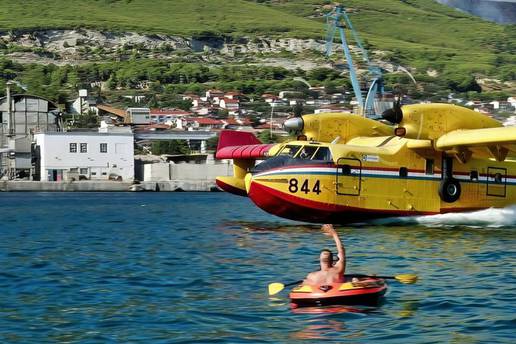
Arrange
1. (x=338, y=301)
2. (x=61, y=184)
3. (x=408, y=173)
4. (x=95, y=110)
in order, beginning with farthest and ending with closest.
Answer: (x=95, y=110)
(x=61, y=184)
(x=408, y=173)
(x=338, y=301)

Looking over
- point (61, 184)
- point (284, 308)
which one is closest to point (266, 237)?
point (284, 308)

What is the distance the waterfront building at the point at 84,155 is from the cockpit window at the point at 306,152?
2902 inches

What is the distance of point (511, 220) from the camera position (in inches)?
1719

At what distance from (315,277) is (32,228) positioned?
93.3 ft

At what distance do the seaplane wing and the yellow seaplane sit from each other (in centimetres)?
4

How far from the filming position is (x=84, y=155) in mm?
113500

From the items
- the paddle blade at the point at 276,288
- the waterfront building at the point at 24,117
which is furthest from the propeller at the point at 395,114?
the waterfront building at the point at 24,117

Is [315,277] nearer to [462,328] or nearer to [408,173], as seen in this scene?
[462,328]

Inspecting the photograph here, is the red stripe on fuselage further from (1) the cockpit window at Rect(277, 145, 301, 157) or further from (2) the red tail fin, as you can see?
(2) the red tail fin

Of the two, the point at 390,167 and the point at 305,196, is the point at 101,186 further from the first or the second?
the point at 305,196

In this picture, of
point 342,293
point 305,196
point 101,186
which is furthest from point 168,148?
point 342,293

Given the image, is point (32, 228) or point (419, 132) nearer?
point (419, 132)

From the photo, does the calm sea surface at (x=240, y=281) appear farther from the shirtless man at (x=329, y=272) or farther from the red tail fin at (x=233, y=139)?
the red tail fin at (x=233, y=139)

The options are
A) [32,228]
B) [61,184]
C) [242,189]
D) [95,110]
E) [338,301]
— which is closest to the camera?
[338,301]
